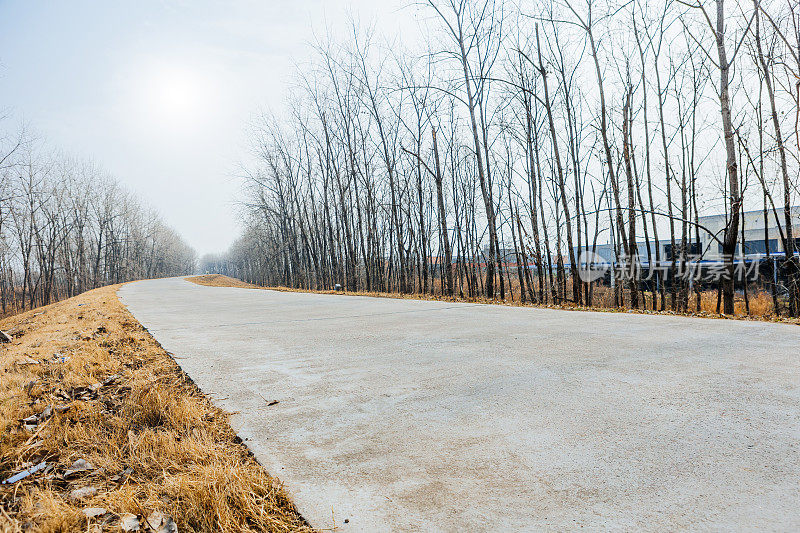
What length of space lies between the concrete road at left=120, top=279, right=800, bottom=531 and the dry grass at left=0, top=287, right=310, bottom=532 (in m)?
0.13

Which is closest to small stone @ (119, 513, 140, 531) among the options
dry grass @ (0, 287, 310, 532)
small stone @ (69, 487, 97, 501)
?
dry grass @ (0, 287, 310, 532)

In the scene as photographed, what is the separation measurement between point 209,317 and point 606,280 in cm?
2715

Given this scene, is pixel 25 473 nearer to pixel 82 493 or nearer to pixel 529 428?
pixel 82 493

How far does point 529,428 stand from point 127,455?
178 centimetres

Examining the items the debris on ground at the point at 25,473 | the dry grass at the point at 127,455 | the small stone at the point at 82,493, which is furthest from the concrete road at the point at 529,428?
the debris on ground at the point at 25,473

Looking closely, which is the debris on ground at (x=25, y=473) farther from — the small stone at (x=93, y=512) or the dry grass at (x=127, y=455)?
the small stone at (x=93, y=512)

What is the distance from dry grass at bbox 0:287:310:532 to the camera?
1309mm

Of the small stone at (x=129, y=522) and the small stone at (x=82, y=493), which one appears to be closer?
the small stone at (x=129, y=522)

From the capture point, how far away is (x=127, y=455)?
180 centimetres

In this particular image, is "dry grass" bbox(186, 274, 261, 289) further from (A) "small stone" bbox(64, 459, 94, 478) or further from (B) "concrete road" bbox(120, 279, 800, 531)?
(A) "small stone" bbox(64, 459, 94, 478)

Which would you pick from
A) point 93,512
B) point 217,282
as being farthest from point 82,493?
point 217,282

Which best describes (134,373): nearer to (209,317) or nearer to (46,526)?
(46,526)

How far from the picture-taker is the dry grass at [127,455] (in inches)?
51.5

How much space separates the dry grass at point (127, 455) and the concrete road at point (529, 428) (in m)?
0.13
